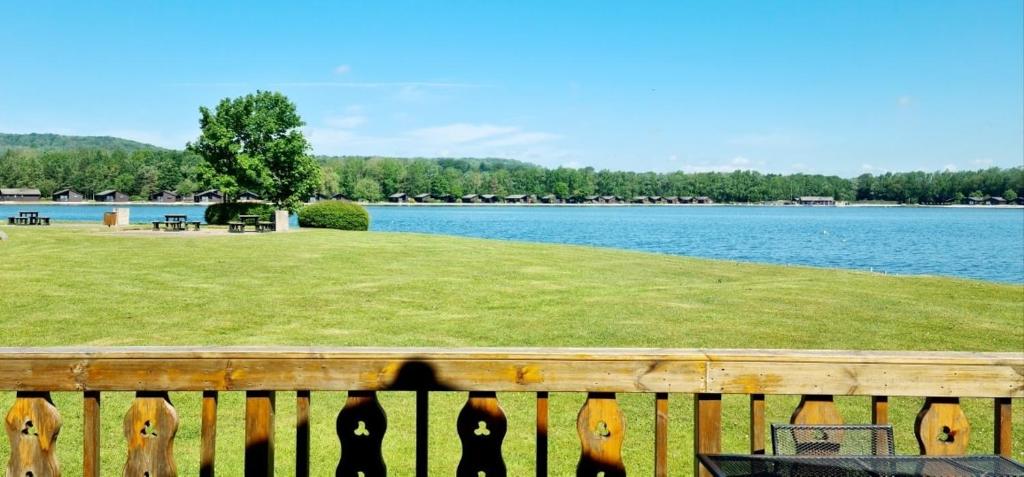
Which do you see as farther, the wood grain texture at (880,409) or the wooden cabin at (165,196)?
the wooden cabin at (165,196)

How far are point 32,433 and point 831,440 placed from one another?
9.57 ft

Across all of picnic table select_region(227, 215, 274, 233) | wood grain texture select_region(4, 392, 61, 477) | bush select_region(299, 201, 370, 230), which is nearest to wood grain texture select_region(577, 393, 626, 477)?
wood grain texture select_region(4, 392, 61, 477)

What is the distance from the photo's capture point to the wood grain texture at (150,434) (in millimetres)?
2617

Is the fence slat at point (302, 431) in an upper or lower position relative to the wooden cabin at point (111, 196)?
lower

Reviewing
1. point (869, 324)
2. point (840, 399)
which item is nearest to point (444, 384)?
point (840, 399)

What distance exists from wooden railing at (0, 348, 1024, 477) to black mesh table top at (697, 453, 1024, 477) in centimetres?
26

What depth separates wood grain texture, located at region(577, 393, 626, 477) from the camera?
269cm

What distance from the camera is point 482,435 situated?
2750 millimetres

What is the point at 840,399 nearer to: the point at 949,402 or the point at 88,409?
the point at 949,402

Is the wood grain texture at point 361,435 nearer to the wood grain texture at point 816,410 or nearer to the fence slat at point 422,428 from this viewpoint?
the fence slat at point 422,428

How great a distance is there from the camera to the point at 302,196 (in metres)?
50.6

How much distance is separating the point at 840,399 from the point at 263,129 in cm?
4631

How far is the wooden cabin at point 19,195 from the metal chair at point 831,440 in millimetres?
174734

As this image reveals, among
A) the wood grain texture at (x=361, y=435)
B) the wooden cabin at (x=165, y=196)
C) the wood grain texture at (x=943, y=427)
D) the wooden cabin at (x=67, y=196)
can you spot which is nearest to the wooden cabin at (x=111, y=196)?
the wooden cabin at (x=67, y=196)
